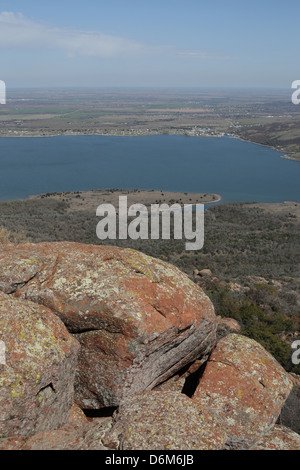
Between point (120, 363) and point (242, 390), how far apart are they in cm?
300

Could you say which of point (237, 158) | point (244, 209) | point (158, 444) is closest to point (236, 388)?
point (158, 444)

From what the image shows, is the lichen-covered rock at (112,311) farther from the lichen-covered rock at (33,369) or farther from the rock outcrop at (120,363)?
the lichen-covered rock at (33,369)

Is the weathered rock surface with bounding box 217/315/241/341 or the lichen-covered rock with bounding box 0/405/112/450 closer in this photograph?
the lichen-covered rock with bounding box 0/405/112/450

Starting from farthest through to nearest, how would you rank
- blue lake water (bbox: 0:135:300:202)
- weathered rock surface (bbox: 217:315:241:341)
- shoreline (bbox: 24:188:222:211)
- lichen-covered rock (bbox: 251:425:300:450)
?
blue lake water (bbox: 0:135:300:202) → shoreline (bbox: 24:188:222:211) → weathered rock surface (bbox: 217:315:241:341) → lichen-covered rock (bbox: 251:425:300:450)

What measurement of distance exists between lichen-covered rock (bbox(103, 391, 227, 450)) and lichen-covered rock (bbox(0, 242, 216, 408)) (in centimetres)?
97

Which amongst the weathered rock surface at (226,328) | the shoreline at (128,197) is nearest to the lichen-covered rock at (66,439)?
the weathered rock surface at (226,328)

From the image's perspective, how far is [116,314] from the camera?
7.64 m

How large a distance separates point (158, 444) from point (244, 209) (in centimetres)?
6479

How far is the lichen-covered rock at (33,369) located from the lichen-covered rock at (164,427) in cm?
136

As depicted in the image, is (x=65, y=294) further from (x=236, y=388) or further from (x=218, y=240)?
(x=218, y=240)

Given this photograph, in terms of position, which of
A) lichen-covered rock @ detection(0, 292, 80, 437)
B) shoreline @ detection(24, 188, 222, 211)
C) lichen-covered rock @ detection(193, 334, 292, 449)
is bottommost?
shoreline @ detection(24, 188, 222, 211)

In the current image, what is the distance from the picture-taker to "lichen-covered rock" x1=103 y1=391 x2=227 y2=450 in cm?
591

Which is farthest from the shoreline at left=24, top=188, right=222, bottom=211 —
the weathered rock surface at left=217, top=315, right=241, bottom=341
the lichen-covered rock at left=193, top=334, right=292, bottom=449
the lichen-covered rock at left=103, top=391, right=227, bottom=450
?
the lichen-covered rock at left=103, top=391, right=227, bottom=450

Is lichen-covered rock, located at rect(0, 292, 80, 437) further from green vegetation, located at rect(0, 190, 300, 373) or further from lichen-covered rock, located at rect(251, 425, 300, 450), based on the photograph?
green vegetation, located at rect(0, 190, 300, 373)
